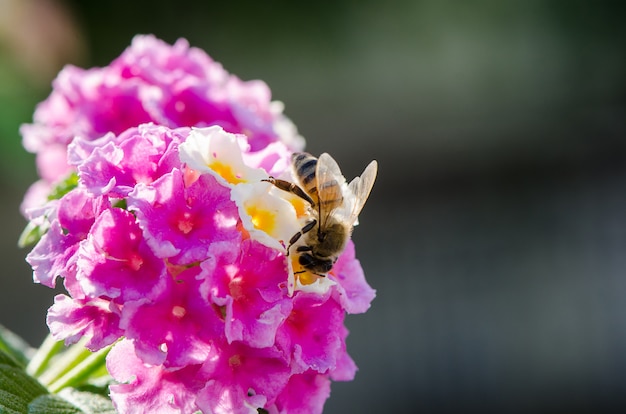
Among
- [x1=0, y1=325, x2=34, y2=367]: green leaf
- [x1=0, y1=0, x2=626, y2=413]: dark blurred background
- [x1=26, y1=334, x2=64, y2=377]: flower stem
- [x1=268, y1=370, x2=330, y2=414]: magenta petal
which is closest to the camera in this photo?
[x1=268, y1=370, x2=330, y2=414]: magenta petal

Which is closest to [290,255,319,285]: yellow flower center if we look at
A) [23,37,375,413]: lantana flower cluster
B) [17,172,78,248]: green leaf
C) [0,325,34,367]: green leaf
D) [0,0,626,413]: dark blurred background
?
[23,37,375,413]: lantana flower cluster

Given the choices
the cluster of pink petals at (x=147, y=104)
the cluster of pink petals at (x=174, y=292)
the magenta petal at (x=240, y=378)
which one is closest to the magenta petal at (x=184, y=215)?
the cluster of pink petals at (x=174, y=292)

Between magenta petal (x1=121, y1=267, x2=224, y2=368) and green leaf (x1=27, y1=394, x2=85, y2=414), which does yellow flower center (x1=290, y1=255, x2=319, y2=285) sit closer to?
magenta petal (x1=121, y1=267, x2=224, y2=368)

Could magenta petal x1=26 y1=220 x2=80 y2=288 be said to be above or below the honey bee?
below

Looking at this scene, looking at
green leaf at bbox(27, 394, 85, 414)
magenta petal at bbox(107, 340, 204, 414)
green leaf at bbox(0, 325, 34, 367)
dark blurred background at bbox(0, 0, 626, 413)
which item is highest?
dark blurred background at bbox(0, 0, 626, 413)

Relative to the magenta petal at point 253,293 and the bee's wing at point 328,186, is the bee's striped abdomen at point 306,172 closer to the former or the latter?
the bee's wing at point 328,186

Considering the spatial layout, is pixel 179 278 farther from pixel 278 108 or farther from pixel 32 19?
pixel 32 19
